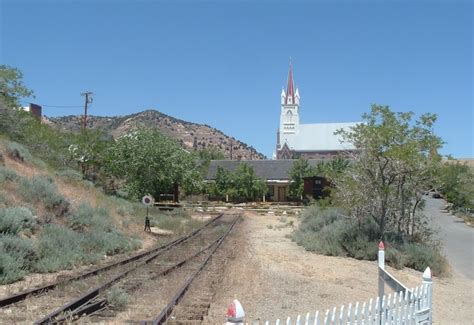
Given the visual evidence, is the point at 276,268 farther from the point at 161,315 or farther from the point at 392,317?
the point at 392,317

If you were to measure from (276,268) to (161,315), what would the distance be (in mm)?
7059

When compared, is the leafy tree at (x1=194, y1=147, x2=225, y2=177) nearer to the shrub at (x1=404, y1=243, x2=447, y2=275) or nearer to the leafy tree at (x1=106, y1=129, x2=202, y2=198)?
the leafy tree at (x1=106, y1=129, x2=202, y2=198)

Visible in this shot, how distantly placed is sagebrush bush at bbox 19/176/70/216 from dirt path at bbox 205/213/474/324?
273 inches

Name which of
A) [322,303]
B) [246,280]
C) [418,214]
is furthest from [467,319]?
[418,214]

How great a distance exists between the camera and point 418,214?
69.3 feet

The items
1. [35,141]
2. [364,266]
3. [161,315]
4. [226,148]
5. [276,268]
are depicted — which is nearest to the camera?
[161,315]

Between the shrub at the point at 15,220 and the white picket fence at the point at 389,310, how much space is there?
10.2 meters

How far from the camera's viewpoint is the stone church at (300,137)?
13362cm

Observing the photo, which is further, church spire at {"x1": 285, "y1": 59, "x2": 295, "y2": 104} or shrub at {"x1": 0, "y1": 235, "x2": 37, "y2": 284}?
church spire at {"x1": 285, "y1": 59, "x2": 295, "y2": 104}

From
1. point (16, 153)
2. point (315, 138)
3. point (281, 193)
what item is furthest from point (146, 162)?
point (315, 138)

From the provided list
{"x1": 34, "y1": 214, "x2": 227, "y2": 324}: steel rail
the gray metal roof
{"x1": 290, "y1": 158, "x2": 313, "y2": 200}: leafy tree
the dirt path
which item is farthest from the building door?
{"x1": 34, "y1": 214, "x2": 227, "y2": 324}: steel rail

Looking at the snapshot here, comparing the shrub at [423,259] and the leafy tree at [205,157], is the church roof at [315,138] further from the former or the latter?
the shrub at [423,259]

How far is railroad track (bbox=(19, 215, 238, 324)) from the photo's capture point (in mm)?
8867

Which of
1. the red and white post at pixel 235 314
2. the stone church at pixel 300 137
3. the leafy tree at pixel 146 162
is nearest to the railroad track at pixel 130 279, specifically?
the red and white post at pixel 235 314
